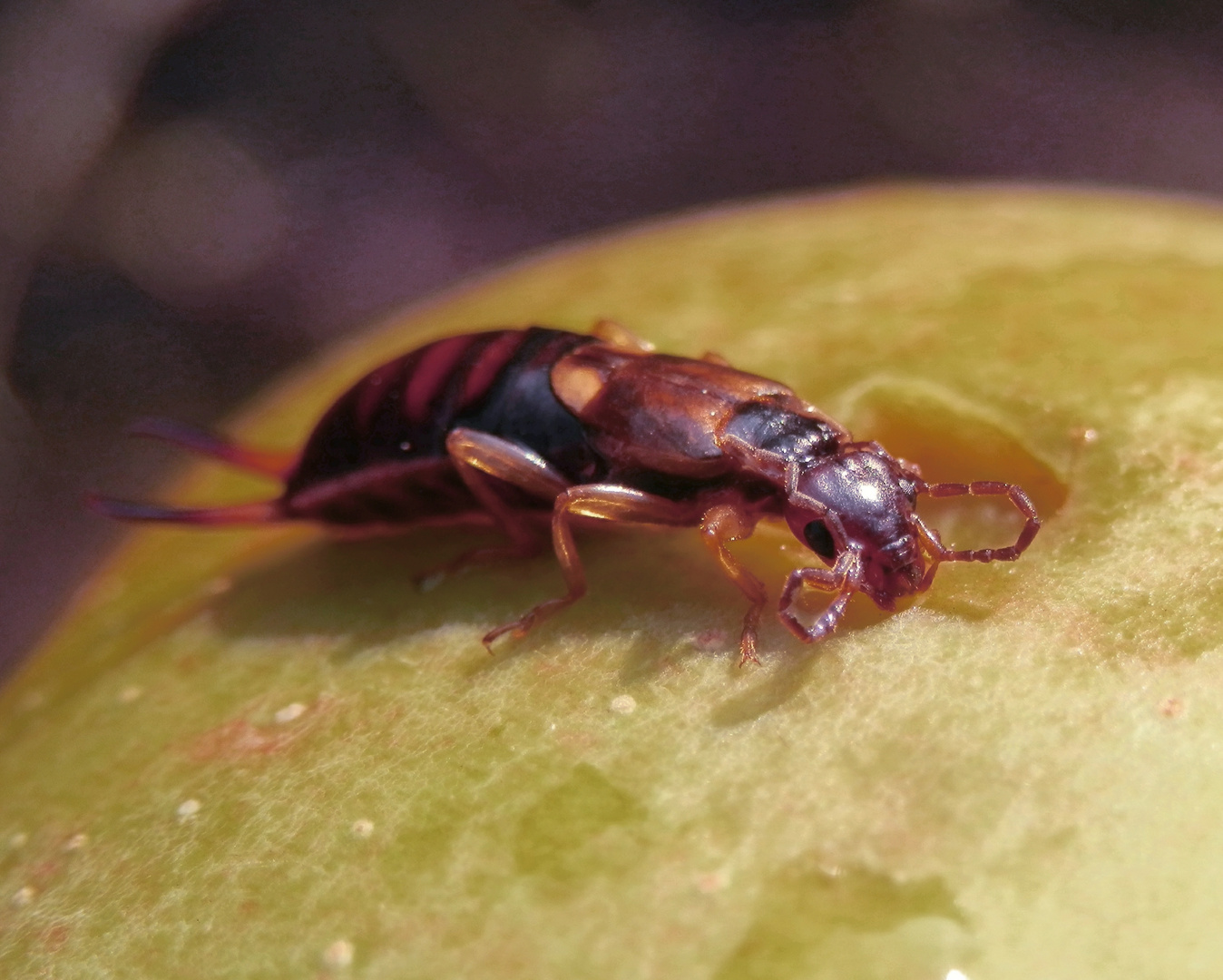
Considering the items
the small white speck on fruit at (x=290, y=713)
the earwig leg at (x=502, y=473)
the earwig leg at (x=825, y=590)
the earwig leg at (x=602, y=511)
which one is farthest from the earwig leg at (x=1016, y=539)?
the small white speck on fruit at (x=290, y=713)

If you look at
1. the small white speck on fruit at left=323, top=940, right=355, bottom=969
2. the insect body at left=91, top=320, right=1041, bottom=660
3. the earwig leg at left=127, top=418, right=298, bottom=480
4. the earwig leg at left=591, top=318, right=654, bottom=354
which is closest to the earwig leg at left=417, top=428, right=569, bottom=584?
the insect body at left=91, top=320, right=1041, bottom=660

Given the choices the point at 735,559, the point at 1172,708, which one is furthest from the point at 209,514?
the point at 1172,708

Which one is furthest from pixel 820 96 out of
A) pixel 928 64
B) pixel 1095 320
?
pixel 1095 320

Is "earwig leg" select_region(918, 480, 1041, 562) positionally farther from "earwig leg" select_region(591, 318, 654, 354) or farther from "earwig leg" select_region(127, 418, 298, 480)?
"earwig leg" select_region(127, 418, 298, 480)

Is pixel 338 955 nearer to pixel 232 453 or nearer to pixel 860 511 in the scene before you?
pixel 860 511

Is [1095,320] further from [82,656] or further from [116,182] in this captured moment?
[116,182]

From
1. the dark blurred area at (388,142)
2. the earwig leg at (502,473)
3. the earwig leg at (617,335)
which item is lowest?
the dark blurred area at (388,142)

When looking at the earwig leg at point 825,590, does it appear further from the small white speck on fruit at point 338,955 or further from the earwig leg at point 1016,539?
the small white speck on fruit at point 338,955
